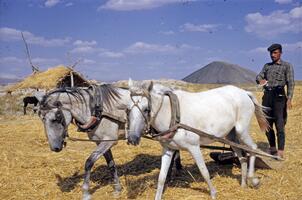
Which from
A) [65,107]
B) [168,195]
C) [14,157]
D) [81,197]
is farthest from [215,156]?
[14,157]

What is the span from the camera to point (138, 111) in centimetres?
460

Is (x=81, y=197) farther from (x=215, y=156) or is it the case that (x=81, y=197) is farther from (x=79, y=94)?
(x=215, y=156)

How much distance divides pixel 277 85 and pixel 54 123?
4.27 meters

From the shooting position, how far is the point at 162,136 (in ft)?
16.1

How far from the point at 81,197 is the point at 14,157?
3443 mm

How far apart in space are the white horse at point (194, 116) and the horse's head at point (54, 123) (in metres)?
1.30

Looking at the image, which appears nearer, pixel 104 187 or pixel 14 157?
pixel 104 187

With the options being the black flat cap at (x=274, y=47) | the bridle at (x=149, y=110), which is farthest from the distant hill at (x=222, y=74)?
the bridle at (x=149, y=110)

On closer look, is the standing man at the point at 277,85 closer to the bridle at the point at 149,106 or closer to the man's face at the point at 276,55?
the man's face at the point at 276,55

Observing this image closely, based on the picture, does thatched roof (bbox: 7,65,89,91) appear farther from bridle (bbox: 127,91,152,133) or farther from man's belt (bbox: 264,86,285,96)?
bridle (bbox: 127,91,152,133)

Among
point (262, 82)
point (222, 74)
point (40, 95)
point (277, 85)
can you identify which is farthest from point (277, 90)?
point (222, 74)

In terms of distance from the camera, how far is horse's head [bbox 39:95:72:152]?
17.3 ft

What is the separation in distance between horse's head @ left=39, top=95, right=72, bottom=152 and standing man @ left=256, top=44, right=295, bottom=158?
3.85 m

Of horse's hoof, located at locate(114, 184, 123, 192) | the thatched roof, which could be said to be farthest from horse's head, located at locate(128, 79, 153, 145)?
the thatched roof
